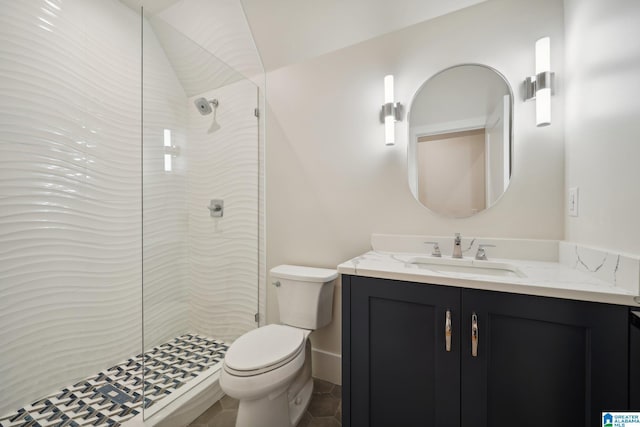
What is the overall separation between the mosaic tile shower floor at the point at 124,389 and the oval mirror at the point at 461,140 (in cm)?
180

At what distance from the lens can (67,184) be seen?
1595 mm

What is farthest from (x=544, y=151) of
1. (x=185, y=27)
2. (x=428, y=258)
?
(x=185, y=27)

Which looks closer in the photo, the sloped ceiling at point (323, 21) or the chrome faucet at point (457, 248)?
the chrome faucet at point (457, 248)

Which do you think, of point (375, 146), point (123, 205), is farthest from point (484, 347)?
point (123, 205)

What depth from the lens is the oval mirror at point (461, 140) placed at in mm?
1328

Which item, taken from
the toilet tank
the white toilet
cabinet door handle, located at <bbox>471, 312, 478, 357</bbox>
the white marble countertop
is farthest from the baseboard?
cabinet door handle, located at <bbox>471, 312, 478, 357</bbox>

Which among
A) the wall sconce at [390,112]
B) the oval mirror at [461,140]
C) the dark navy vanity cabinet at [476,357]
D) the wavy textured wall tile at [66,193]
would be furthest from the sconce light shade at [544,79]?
the wavy textured wall tile at [66,193]

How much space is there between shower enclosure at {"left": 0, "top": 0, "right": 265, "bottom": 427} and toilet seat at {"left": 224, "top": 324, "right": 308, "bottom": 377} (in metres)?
0.47

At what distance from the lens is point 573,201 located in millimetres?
1119

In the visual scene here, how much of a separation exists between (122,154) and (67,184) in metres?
0.40

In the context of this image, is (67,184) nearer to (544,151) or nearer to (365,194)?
(365,194)

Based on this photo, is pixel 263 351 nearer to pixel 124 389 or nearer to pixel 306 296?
pixel 306 296

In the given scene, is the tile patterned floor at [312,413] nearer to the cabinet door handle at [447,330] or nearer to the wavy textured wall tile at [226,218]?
the wavy textured wall tile at [226,218]

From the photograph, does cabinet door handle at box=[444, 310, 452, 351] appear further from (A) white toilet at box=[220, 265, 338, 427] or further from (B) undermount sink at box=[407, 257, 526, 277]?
(A) white toilet at box=[220, 265, 338, 427]
